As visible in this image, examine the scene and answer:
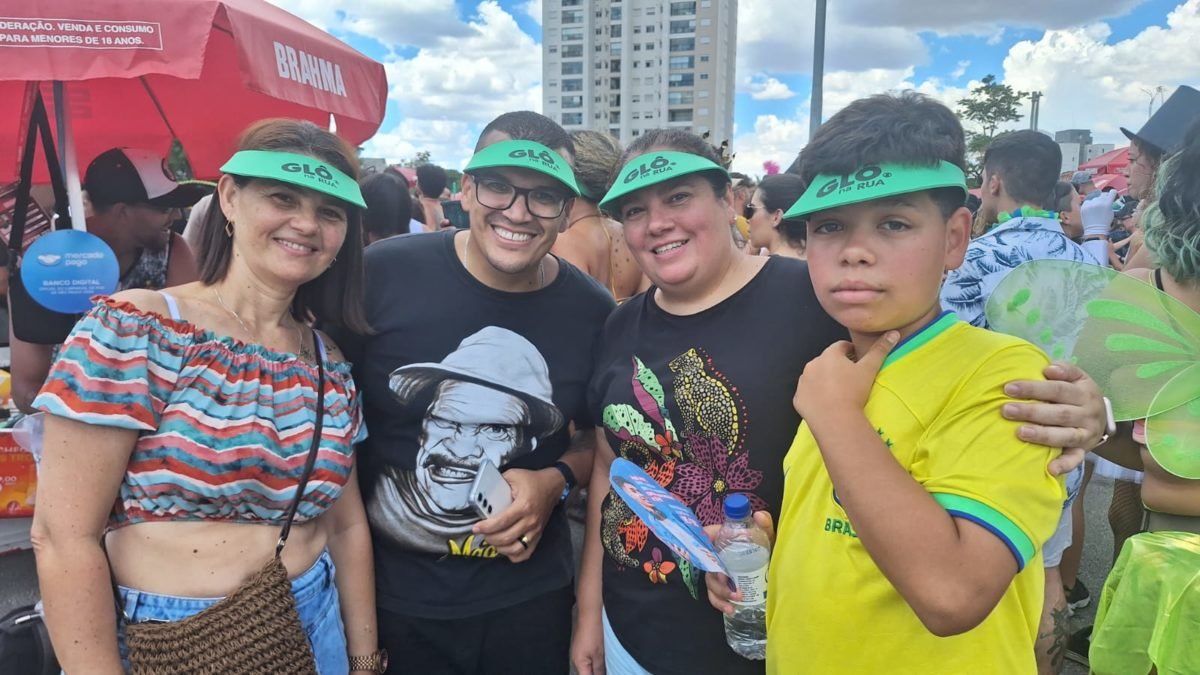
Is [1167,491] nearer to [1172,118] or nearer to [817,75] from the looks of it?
[1172,118]

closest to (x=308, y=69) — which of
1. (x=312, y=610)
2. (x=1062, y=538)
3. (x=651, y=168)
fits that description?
(x=651, y=168)

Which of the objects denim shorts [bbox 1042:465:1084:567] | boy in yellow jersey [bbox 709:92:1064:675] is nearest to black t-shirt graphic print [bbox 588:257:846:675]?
boy in yellow jersey [bbox 709:92:1064:675]

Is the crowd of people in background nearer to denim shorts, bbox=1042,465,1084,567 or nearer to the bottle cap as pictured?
the bottle cap

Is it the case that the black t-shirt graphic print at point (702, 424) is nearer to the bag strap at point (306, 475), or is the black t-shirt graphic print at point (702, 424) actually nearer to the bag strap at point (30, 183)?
the bag strap at point (306, 475)

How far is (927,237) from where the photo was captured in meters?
1.31

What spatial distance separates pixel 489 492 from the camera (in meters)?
2.12

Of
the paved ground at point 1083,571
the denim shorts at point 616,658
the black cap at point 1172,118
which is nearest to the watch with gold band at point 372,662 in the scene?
the denim shorts at point 616,658

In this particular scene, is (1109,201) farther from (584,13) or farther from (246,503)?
(584,13)

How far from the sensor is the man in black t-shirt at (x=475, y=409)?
2195 millimetres

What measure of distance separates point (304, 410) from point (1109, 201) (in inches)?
322

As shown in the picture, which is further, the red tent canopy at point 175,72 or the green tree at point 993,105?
the green tree at point 993,105

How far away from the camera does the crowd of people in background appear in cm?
126

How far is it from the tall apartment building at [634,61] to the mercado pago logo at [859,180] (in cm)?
9626

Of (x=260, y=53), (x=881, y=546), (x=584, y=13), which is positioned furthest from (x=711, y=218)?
(x=584, y=13)
